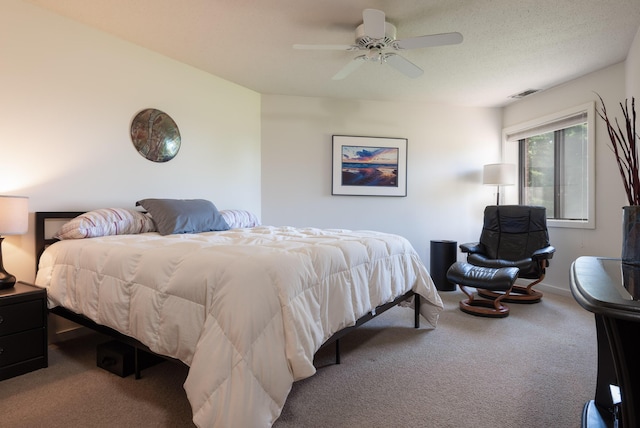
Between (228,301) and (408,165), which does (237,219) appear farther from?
(408,165)

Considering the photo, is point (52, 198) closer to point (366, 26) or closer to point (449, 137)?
point (366, 26)

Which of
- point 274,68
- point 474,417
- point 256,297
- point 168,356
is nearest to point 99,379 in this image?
point 168,356

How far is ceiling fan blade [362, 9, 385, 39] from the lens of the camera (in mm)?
2310

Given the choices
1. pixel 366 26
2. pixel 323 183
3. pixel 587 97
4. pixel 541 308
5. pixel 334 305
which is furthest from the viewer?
pixel 323 183

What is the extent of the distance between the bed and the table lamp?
21cm

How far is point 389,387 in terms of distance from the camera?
1941mm

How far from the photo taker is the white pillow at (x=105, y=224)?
7.93 feet

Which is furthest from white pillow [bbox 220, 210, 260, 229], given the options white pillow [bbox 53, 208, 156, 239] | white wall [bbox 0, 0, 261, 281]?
white pillow [bbox 53, 208, 156, 239]

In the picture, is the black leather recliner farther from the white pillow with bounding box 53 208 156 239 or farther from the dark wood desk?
the white pillow with bounding box 53 208 156 239

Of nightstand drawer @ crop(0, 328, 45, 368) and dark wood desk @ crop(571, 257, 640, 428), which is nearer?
dark wood desk @ crop(571, 257, 640, 428)

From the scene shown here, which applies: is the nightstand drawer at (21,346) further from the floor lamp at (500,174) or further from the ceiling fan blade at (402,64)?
the floor lamp at (500,174)

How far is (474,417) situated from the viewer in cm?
166

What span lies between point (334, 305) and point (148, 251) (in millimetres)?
1030

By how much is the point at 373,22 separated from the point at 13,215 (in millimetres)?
2641
